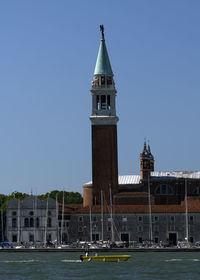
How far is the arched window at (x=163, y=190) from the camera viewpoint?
125m

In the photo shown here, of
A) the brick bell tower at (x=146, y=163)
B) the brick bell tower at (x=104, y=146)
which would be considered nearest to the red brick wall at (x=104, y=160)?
the brick bell tower at (x=104, y=146)

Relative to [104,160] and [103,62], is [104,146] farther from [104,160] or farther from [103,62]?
[103,62]

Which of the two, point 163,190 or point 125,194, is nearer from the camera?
point 125,194

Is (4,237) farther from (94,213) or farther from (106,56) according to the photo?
(106,56)

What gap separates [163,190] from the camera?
124812 mm

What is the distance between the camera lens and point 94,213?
4547 inches

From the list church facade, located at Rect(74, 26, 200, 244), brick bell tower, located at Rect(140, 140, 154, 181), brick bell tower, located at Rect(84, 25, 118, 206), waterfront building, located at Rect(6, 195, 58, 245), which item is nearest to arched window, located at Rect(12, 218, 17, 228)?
waterfront building, located at Rect(6, 195, 58, 245)
